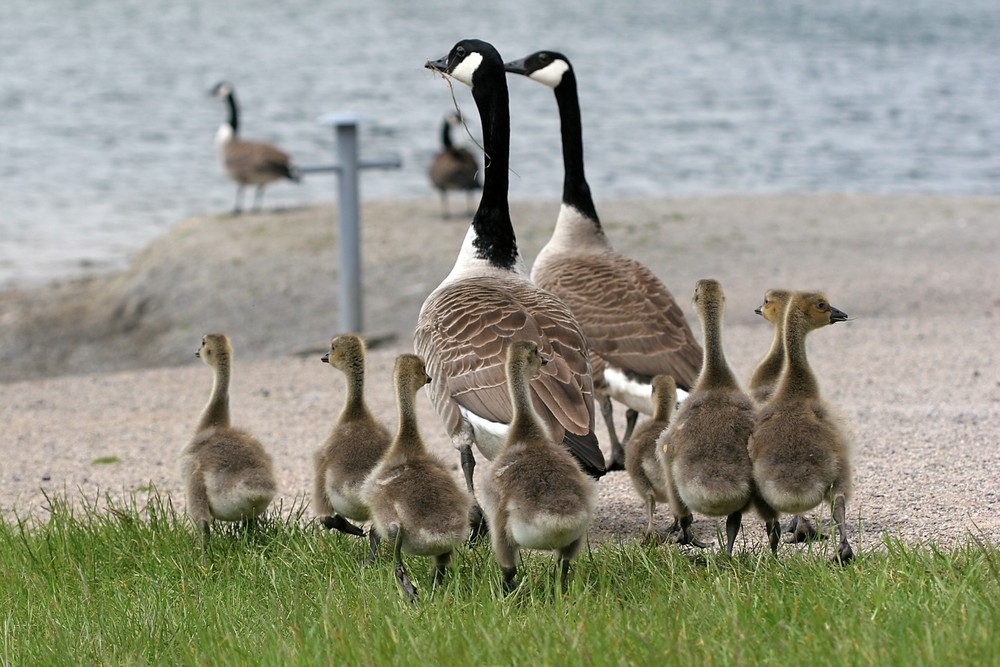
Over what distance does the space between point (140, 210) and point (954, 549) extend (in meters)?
17.6

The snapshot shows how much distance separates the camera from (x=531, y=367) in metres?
4.59

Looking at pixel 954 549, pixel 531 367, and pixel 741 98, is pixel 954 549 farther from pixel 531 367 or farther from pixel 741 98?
pixel 741 98

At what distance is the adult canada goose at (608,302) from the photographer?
20.3 ft

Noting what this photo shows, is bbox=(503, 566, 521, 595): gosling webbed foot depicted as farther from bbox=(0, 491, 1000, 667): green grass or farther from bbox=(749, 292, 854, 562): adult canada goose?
bbox=(749, 292, 854, 562): adult canada goose

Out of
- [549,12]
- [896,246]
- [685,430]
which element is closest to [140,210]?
[896,246]

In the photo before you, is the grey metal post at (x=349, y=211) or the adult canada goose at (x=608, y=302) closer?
the adult canada goose at (x=608, y=302)

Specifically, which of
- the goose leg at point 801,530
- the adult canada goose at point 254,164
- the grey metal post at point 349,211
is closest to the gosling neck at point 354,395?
the goose leg at point 801,530

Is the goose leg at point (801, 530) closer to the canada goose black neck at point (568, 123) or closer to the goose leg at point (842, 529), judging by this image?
the goose leg at point (842, 529)

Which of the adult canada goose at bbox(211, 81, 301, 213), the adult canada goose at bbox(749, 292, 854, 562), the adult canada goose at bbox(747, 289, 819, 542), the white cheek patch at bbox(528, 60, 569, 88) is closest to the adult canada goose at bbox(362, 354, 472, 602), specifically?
the adult canada goose at bbox(749, 292, 854, 562)

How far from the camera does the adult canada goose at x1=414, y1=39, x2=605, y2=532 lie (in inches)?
198

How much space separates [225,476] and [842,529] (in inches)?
98.5

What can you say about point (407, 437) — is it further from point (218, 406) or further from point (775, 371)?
point (775, 371)

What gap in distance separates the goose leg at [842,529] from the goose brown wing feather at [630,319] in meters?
1.48

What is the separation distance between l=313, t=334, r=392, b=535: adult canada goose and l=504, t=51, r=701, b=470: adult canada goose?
1615 mm
